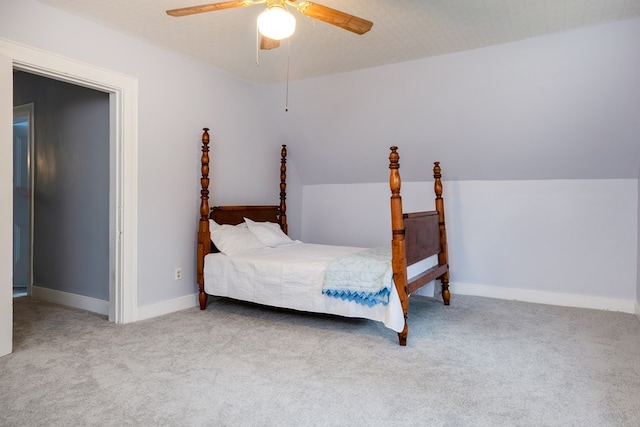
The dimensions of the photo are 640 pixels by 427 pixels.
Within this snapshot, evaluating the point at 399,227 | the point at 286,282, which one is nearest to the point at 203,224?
the point at 286,282

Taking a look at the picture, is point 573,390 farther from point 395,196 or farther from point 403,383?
point 395,196

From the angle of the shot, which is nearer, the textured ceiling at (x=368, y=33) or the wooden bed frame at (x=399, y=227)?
the textured ceiling at (x=368, y=33)

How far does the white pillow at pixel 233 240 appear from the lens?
3.82m

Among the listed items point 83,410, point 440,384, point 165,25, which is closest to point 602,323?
point 440,384

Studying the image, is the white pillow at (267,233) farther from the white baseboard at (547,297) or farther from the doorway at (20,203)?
the doorway at (20,203)

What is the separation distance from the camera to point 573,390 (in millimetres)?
2166

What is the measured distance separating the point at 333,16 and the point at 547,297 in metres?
3.50

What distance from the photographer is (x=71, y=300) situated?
390cm

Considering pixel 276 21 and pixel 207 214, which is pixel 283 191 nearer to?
pixel 207 214

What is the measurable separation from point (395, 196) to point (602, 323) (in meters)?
2.13

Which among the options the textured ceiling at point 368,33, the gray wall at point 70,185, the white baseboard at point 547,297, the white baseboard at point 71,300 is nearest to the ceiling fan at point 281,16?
the textured ceiling at point 368,33

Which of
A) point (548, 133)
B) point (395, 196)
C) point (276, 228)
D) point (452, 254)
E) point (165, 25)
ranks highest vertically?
point (165, 25)

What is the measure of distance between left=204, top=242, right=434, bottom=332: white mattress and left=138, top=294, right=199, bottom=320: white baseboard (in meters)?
0.26

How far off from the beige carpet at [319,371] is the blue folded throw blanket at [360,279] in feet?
1.06
